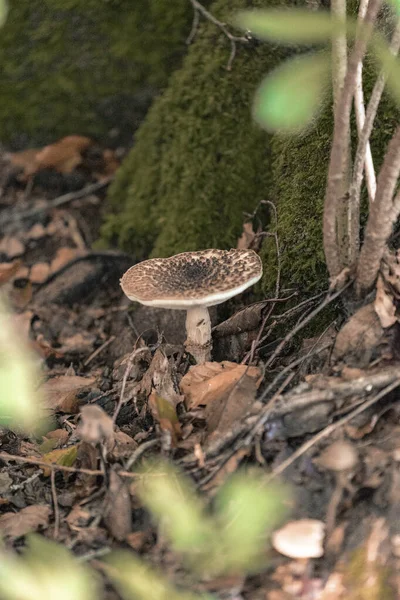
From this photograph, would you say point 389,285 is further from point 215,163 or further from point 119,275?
point 119,275

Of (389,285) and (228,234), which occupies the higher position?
(389,285)

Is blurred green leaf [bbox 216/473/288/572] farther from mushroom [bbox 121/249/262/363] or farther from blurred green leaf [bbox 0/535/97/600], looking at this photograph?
mushroom [bbox 121/249/262/363]

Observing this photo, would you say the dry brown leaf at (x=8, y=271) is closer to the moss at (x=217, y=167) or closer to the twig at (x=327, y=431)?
the moss at (x=217, y=167)

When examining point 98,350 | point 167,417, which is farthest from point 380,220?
point 98,350

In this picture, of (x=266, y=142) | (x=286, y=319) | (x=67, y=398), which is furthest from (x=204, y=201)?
(x=67, y=398)

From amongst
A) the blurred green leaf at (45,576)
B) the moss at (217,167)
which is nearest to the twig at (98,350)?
the moss at (217,167)

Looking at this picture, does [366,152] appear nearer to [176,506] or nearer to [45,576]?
[176,506]
